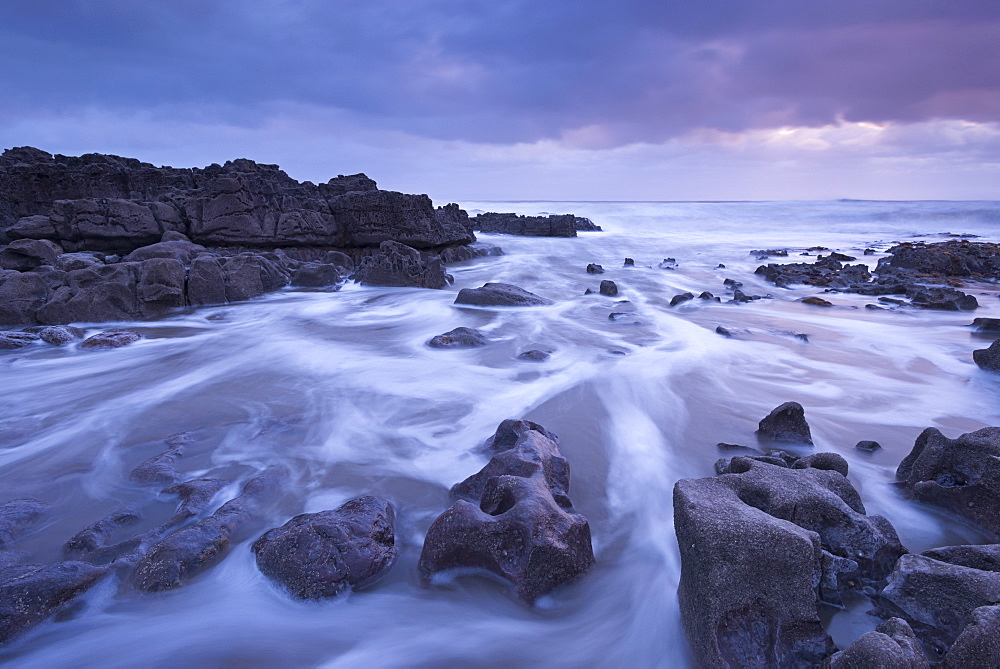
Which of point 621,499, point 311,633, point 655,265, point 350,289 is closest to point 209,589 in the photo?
point 311,633

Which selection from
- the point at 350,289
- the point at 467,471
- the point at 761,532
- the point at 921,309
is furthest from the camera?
the point at 350,289

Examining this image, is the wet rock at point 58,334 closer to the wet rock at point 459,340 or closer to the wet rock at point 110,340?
the wet rock at point 110,340

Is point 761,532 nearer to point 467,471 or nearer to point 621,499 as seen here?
point 621,499

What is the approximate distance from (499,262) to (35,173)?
1335 centimetres

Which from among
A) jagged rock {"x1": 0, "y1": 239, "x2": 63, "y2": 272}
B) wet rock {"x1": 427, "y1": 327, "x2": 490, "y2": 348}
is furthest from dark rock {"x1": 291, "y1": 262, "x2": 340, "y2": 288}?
wet rock {"x1": 427, "y1": 327, "x2": 490, "y2": 348}

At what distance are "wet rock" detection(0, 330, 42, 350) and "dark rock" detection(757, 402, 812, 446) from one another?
8.64 m

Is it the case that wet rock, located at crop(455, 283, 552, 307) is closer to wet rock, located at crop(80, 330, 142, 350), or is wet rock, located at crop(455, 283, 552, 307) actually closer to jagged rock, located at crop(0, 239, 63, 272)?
wet rock, located at crop(80, 330, 142, 350)

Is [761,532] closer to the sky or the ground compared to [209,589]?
closer to the sky

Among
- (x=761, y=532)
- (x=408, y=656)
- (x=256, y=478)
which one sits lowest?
(x=408, y=656)

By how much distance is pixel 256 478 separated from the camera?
3.27 metres

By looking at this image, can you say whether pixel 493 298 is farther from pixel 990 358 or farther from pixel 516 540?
pixel 516 540

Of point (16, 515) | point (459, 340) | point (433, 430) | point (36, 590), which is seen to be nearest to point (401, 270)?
point (459, 340)

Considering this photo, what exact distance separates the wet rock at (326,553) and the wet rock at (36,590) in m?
0.70

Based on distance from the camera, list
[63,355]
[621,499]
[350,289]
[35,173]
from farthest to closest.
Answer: [35,173]
[350,289]
[63,355]
[621,499]
